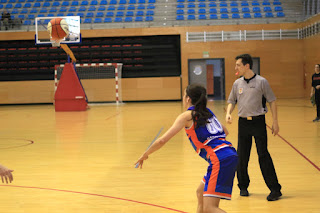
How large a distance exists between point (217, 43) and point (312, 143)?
16136mm

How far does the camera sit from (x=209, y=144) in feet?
11.8

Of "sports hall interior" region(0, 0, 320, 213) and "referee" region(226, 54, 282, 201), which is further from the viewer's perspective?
"sports hall interior" region(0, 0, 320, 213)

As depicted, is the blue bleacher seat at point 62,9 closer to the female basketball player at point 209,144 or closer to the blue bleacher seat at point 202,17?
the blue bleacher seat at point 202,17

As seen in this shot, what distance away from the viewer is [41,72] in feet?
81.8

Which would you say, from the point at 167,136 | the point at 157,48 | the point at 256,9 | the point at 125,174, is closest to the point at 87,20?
Answer: the point at 157,48

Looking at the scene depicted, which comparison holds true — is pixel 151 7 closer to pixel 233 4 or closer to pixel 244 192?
pixel 233 4

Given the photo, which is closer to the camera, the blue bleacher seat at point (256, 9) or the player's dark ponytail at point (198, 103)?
the player's dark ponytail at point (198, 103)

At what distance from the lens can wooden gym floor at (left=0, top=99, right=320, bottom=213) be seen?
4746 mm

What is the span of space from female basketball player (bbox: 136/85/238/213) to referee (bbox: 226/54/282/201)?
4.43 ft

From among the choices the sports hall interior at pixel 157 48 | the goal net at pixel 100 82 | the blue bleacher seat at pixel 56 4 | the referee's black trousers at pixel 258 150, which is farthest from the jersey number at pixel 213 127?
the blue bleacher seat at pixel 56 4

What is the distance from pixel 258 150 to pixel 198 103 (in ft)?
5.78

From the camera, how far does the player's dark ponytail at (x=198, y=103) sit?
349 centimetres

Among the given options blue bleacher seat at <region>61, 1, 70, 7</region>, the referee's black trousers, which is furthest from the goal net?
the referee's black trousers

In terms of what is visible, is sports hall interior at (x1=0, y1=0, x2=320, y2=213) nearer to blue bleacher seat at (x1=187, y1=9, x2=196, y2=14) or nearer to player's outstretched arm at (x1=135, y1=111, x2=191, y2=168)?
blue bleacher seat at (x1=187, y1=9, x2=196, y2=14)
